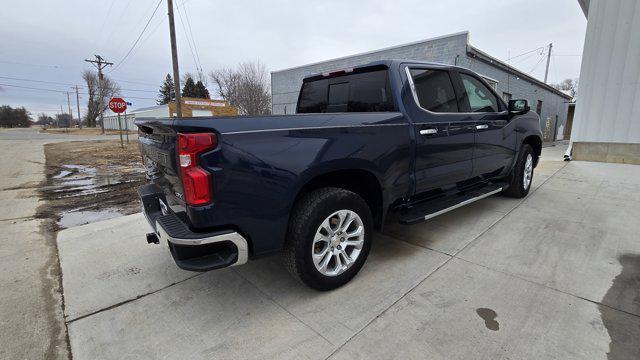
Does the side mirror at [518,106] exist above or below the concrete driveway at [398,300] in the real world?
above

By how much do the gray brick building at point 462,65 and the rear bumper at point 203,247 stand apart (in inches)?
434

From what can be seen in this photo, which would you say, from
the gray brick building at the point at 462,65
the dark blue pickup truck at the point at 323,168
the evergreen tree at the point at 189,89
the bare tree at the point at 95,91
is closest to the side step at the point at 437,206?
the dark blue pickup truck at the point at 323,168

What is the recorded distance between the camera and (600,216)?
4316 millimetres

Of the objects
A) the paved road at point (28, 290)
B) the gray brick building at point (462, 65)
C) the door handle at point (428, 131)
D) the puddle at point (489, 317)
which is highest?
the gray brick building at point (462, 65)

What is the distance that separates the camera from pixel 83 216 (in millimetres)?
5062

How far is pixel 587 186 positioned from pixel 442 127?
14.9ft

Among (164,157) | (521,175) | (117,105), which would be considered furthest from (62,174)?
(521,175)

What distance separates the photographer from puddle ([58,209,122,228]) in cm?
471

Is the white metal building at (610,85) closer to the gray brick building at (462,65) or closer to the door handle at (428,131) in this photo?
the gray brick building at (462,65)

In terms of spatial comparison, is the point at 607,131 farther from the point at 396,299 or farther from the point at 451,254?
the point at 396,299

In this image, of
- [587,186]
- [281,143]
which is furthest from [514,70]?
[281,143]

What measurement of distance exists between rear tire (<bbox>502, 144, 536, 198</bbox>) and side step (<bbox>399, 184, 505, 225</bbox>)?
101cm

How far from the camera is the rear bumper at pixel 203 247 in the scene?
2.04m

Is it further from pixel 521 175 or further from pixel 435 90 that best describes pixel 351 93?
pixel 521 175
